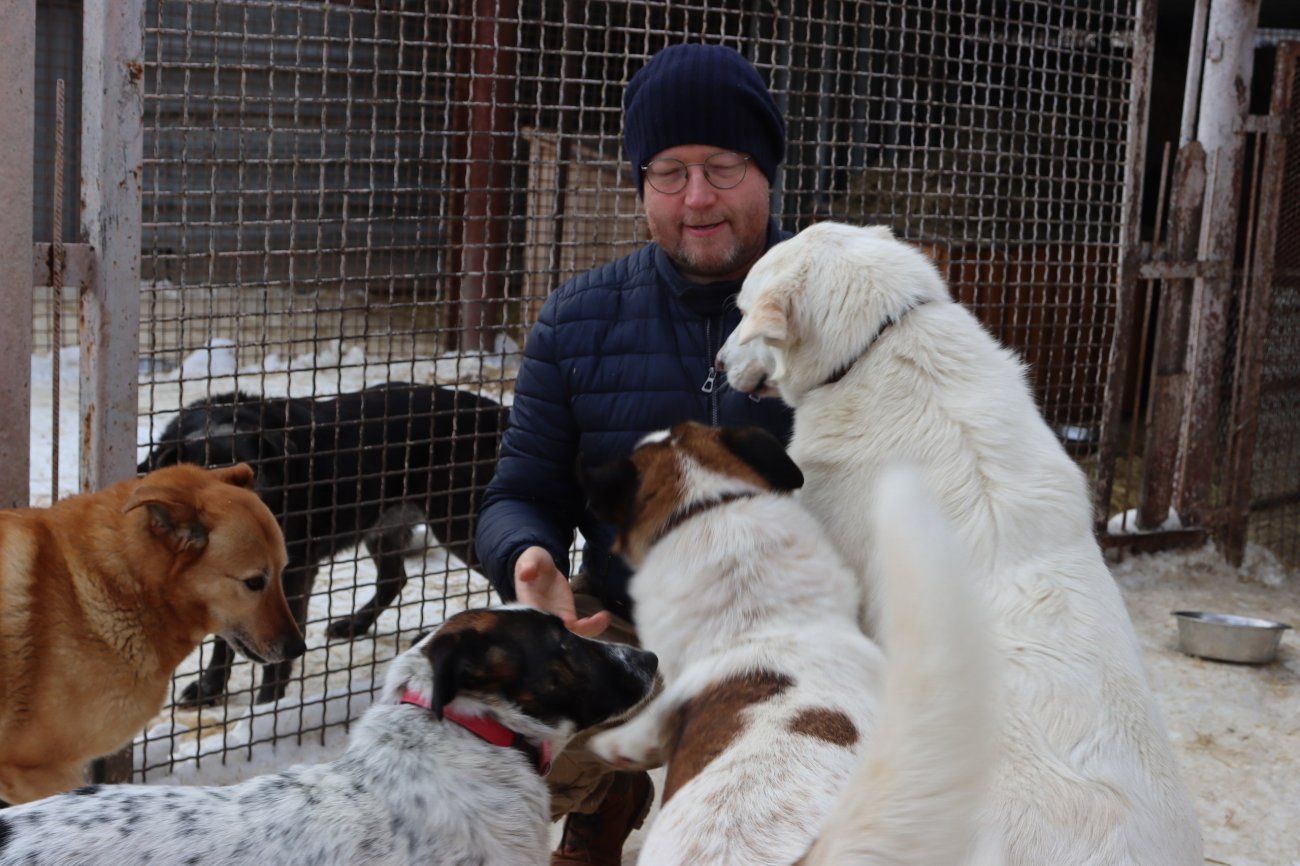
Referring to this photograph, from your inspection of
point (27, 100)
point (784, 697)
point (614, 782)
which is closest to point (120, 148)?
point (27, 100)

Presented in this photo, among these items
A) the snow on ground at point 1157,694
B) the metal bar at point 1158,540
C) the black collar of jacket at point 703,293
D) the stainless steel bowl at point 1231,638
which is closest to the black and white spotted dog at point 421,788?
the black collar of jacket at point 703,293

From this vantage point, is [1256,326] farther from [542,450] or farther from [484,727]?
[484,727]

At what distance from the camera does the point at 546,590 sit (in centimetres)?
300

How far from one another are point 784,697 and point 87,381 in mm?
2534

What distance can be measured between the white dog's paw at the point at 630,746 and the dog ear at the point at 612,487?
0.45 m

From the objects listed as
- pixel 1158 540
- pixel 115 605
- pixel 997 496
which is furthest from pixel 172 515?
pixel 1158 540

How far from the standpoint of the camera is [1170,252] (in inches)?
266

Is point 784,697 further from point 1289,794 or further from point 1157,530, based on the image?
point 1157,530

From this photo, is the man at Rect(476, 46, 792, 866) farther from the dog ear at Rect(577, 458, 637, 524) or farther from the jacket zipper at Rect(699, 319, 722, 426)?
the dog ear at Rect(577, 458, 637, 524)

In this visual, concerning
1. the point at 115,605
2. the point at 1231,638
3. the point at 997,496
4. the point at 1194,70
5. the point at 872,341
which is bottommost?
the point at 1231,638

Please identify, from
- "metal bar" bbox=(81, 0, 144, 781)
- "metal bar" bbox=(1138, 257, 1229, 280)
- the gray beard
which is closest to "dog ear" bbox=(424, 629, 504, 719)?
the gray beard

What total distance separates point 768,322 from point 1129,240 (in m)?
4.43

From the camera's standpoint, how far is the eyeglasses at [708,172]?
3.35 meters

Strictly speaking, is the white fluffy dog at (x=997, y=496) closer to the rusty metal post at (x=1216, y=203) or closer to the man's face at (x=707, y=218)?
the man's face at (x=707, y=218)
